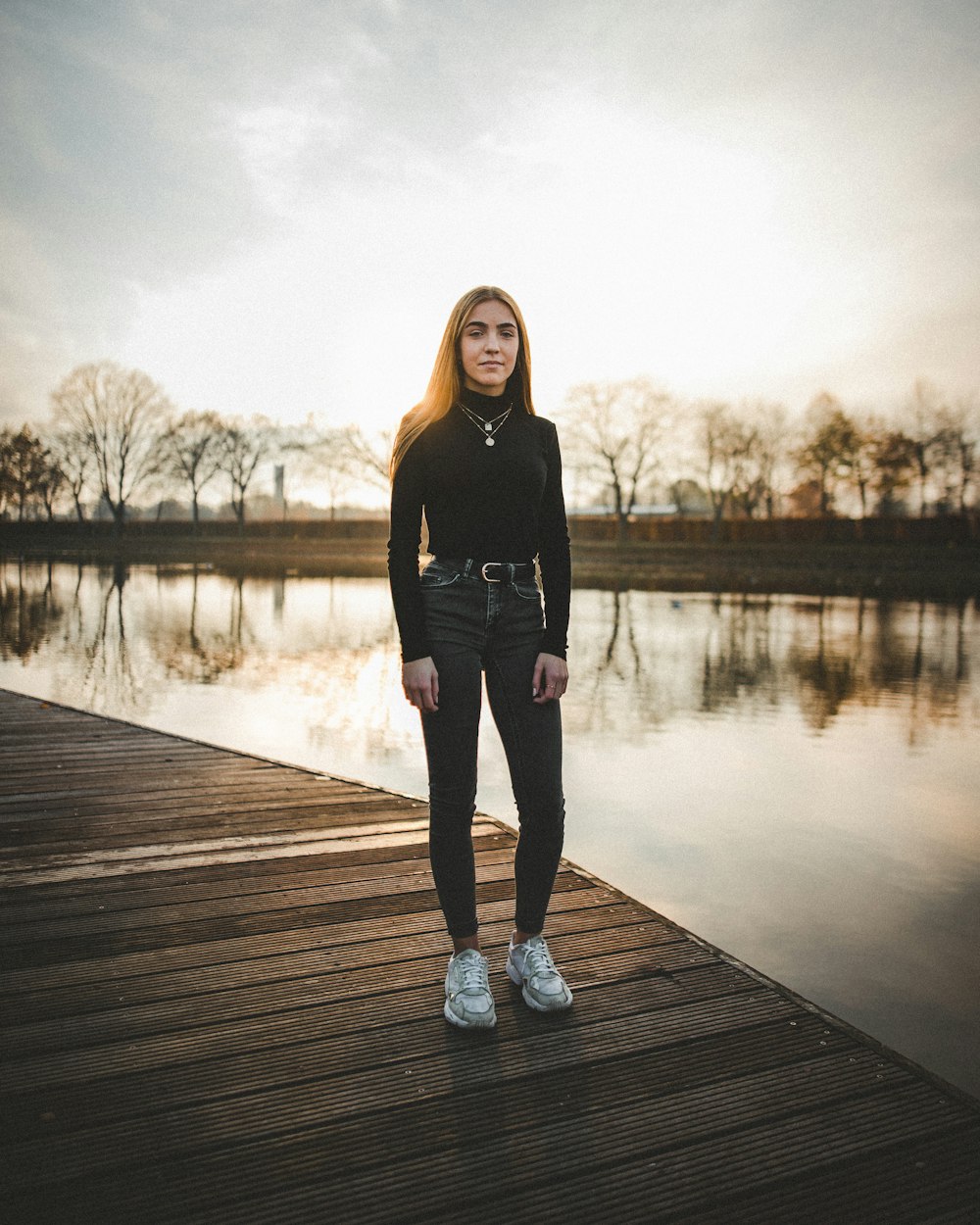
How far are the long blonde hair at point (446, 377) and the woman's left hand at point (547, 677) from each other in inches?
27.2

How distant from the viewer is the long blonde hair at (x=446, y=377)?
8.00ft

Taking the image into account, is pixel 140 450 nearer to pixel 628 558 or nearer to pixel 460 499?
pixel 628 558

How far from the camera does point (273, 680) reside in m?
10.6

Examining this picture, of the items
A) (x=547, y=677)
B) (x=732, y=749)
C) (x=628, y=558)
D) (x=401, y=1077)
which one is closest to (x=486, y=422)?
(x=547, y=677)

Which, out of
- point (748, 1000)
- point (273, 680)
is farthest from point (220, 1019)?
point (273, 680)

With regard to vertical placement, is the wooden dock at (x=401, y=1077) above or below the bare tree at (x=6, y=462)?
below

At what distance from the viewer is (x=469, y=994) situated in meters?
2.45

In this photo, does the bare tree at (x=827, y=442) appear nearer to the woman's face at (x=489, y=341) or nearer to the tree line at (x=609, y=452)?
the tree line at (x=609, y=452)

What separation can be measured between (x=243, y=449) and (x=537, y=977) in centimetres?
6526

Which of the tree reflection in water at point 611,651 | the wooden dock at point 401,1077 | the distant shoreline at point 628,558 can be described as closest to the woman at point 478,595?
the wooden dock at point 401,1077

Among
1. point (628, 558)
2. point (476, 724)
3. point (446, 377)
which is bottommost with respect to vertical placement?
point (476, 724)

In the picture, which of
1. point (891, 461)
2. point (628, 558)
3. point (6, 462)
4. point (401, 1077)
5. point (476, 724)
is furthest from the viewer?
point (6, 462)

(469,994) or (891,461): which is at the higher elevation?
(891,461)

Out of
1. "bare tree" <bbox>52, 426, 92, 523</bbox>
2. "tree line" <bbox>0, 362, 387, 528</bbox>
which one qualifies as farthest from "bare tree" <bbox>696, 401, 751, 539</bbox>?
"bare tree" <bbox>52, 426, 92, 523</bbox>
